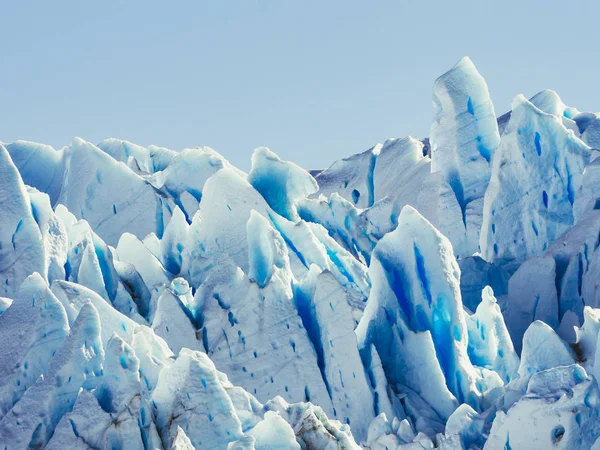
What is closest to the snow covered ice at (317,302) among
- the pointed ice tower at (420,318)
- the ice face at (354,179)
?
the pointed ice tower at (420,318)

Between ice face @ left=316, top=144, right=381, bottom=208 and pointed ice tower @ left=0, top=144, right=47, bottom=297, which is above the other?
pointed ice tower @ left=0, top=144, right=47, bottom=297

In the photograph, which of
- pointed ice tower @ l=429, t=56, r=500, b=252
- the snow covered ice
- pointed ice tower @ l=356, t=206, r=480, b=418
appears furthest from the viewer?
pointed ice tower @ l=429, t=56, r=500, b=252

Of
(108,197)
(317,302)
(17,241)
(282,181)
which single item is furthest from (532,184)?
(108,197)

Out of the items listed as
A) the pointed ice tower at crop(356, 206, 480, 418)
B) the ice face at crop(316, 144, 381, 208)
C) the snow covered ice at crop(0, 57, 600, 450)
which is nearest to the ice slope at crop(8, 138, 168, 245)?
the snow covered ice at crop(0, 57, 600, 450)

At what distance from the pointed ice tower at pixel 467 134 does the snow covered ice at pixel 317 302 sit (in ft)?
0.17

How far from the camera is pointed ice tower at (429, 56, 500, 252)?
98.1 ft

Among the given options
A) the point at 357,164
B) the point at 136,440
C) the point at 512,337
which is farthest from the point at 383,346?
the point at 357,164

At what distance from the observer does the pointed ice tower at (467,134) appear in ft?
98.1

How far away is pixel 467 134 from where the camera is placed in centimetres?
2995

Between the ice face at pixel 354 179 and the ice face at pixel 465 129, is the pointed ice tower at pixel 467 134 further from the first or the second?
the ice face at pixel 354 179

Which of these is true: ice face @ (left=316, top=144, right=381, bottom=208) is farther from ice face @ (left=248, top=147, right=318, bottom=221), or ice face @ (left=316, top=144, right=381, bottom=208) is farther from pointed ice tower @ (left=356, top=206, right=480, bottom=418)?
pointed ice tower @ (left=356, top=206, right=480, bottom=418)

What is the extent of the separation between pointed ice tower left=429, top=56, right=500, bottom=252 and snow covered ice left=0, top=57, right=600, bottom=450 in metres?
0.05

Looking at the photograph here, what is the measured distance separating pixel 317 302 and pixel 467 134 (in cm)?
1025

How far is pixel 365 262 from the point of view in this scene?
29.8m
